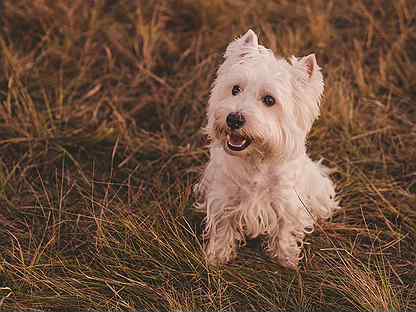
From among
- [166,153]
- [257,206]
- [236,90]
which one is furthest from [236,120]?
[166,153]

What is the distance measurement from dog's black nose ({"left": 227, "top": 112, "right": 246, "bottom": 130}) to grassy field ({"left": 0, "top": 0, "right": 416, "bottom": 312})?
29.1 inches

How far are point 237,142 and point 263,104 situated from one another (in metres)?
0.23

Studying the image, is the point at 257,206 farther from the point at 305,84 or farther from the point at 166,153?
the point at 166,153

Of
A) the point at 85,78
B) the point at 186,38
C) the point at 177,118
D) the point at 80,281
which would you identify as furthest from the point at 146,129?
the point at 80,281

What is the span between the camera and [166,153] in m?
4.77

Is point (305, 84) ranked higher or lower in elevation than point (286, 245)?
higher

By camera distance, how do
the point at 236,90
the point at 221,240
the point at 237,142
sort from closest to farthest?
the point at 237,142 < the point at 236,90 < the point at 221,240

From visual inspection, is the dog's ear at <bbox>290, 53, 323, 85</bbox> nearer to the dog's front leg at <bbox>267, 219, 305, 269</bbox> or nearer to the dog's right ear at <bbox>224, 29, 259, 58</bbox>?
the dog's right ear at <bbox>224, 29, 259, 58</bbox>

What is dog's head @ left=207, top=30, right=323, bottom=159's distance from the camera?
342 cm

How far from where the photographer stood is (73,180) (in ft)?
14.6

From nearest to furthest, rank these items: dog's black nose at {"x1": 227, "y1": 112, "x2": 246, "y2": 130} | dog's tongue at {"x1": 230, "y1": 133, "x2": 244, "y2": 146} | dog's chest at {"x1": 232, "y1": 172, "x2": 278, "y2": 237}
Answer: dog's black nose at {"x1": 227, "y1": 112, "x2": 246, "y2": 130}
dog's tongue at {"x1": 230, "y1": 133, "x2": 244, "y2": 146}
dog's chest at {"x1": 232, "y1": 172, "x2": 278, "y2": 237}

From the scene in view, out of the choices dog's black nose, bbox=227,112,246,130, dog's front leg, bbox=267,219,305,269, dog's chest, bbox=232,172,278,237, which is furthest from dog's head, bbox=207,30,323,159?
dog's front leg, bbox=267,219,305,269

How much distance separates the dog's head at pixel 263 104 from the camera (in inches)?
135

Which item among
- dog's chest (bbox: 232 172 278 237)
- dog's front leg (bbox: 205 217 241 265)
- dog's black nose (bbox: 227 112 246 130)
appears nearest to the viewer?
dog's black nose (bbox: 227 112 246 130)
